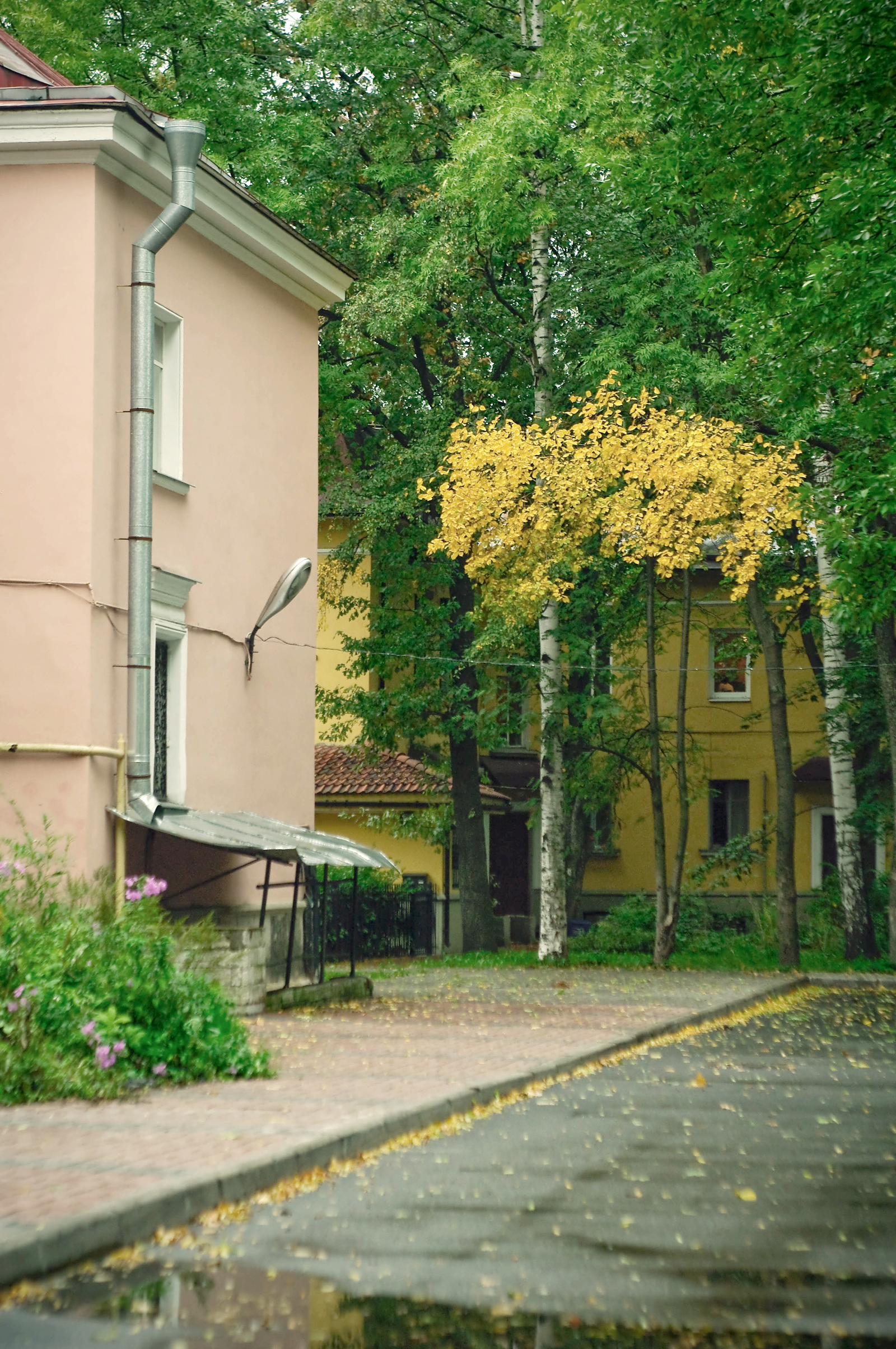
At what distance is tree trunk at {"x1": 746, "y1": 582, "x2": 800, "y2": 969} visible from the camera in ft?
86.3

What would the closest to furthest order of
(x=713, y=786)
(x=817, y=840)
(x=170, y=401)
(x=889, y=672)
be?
(x=170, y=401) → (x=889, y=672) → (x=817, y=840) → (x=713, y=786)

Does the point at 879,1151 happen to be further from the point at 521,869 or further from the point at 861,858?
the point at 521,869

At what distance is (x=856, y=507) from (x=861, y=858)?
10.8 metres

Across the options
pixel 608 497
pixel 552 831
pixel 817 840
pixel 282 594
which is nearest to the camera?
pixel 282 594

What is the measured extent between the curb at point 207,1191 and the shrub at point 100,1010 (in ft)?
5.91

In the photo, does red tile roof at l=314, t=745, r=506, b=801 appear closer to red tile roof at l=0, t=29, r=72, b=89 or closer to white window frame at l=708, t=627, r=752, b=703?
white window frame at l=708, t=627, r=752, b=703

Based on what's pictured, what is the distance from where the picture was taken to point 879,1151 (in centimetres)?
912

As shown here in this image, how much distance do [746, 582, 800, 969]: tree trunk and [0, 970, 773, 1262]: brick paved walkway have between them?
4951mm

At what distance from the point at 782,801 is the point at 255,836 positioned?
12.1 m

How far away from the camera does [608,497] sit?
25.1m

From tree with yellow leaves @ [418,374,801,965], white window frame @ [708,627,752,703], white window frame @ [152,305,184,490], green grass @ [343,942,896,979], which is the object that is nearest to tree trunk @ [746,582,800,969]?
green grass @ [343,942,896,979]

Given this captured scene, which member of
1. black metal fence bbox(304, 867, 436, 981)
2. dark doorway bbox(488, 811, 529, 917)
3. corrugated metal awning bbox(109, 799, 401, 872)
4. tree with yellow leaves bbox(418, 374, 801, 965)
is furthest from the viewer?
dark doorway bbox(488, 811, 529, 917)

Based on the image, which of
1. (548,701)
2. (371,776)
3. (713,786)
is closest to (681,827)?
(548,701)

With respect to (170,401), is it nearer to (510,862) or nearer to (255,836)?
(255,836)
